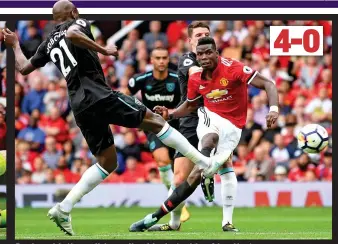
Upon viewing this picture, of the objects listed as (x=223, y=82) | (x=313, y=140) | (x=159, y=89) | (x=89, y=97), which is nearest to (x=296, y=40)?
(x=223, y=82)

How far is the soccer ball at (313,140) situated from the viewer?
393 inches

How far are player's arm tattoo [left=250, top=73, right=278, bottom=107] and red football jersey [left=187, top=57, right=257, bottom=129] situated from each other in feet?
0.38

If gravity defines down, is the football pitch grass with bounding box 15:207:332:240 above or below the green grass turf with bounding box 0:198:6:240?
below

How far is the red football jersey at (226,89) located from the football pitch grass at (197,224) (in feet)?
4.14

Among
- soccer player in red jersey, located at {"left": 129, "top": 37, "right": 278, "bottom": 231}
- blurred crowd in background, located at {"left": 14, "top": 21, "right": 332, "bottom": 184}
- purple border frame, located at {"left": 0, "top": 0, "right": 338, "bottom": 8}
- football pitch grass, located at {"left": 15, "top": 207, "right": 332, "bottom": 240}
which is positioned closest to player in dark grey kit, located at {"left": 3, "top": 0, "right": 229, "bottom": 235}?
purple border frame, located at {"left": 0, "top": 0, "right": 338, "bottom": 8}

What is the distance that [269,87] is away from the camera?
30.6 feet

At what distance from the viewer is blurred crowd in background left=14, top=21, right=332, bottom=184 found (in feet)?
54.7

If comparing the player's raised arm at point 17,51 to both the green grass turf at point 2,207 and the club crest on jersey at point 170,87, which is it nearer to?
the green grass turf at point 2,207

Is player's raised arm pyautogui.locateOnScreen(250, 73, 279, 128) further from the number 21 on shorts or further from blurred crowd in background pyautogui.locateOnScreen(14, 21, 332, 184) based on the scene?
blurred crowd in background pyautogui.locateOnScreen(14, 21, 332, 184)

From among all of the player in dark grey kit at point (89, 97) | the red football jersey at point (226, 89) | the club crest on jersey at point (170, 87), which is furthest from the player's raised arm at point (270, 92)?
the club crest on jersey at point (170, 87)

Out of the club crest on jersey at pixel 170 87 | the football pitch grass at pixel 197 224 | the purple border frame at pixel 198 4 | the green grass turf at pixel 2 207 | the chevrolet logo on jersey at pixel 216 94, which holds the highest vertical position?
the purple border frame at pixel 198 4

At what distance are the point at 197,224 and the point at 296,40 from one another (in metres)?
3.55

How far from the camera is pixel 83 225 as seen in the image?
11781 millimetres

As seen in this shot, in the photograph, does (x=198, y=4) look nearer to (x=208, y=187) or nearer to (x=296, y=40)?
(x=296, y=40)
